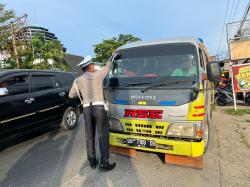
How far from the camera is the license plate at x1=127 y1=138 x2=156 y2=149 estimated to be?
3465 mm

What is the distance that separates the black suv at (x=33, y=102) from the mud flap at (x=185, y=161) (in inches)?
135

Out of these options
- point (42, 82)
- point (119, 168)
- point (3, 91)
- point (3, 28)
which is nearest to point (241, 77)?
point (119, 168)

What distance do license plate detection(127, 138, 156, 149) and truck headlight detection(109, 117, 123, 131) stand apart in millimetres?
288

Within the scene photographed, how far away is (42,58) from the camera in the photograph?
60.3ft

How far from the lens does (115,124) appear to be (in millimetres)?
3826

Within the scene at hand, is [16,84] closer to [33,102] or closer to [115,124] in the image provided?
[33,102]

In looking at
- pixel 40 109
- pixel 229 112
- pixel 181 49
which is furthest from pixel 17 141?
pixel 229 112

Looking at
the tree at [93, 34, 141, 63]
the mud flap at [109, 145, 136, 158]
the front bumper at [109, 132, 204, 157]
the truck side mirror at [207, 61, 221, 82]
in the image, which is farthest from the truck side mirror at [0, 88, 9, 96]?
the tree at [93, 34, 141, 63]

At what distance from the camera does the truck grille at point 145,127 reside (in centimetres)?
340

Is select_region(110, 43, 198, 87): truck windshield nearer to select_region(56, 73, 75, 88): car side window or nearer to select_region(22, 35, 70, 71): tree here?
select_region(56, 73, 75, 88): car side window

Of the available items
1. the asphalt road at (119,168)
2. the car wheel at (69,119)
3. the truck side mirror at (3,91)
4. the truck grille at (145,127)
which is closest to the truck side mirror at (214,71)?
the truck grille at (145,127)

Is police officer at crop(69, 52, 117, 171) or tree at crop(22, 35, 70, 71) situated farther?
tree at crop(22, 35, 70, 71)

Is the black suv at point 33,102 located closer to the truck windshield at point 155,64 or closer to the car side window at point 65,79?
the car side window at point 65,79

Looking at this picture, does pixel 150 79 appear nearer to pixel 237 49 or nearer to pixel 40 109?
pixel 40 109
